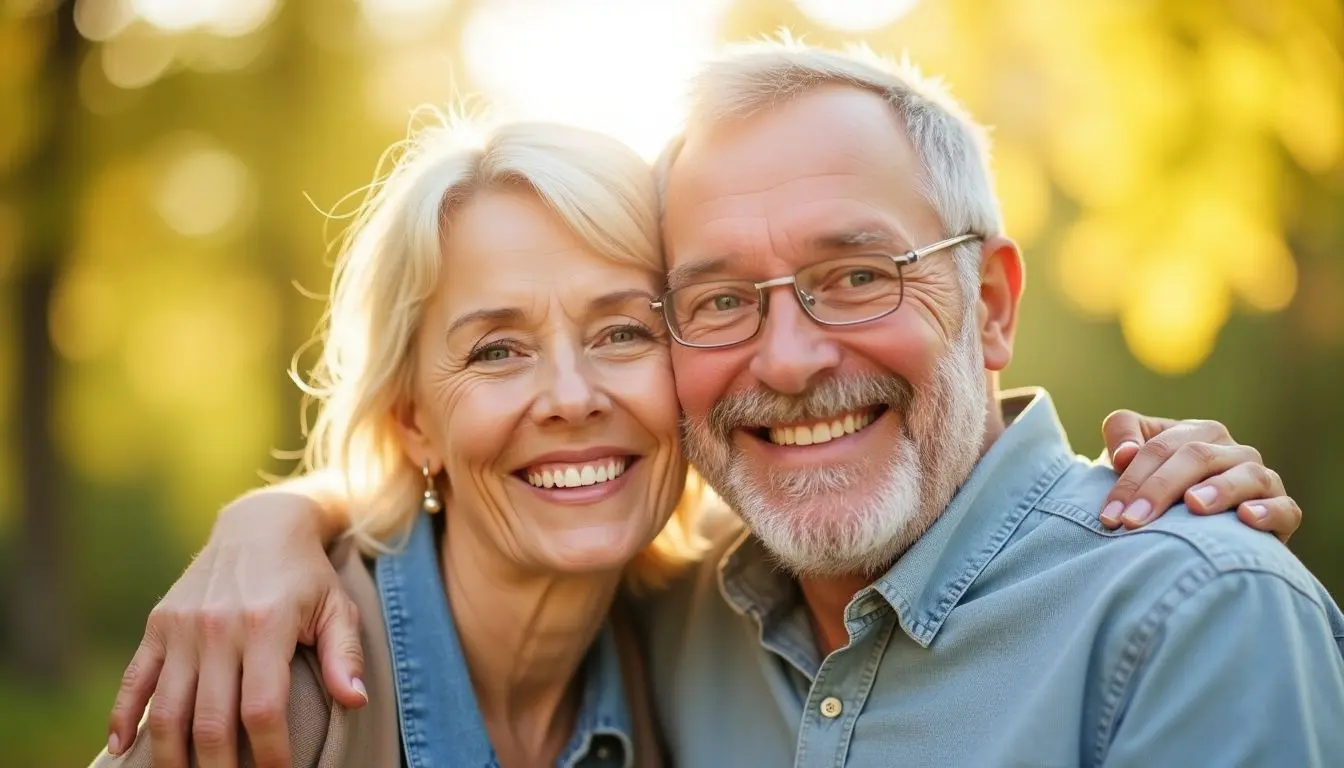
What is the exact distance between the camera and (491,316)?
2906 mm

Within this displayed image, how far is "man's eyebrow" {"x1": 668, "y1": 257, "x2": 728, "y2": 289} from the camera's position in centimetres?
289

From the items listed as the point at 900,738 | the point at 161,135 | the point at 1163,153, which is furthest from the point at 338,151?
the point at 900,738

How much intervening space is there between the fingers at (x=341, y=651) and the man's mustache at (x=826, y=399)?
1.08 metres

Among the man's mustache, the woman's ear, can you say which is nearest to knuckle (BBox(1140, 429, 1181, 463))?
the man's mustache

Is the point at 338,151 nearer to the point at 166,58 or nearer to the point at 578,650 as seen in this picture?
the point at 166,58

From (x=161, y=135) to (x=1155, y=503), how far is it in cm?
926

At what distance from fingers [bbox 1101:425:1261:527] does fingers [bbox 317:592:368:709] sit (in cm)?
173

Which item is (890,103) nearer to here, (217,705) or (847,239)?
(847,239)

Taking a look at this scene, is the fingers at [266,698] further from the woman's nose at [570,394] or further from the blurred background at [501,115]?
the blurred background at [501,115]

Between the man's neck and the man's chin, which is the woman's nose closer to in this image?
the man's chin

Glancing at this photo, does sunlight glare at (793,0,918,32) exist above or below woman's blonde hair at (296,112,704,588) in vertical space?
above

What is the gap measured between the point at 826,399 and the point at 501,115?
1.26 meters

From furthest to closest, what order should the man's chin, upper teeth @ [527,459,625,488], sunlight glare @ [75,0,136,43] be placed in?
1. sunlight glare @ [75,0,136,43]
2. upper teeth @ [527,459,625,488]
3. the man's chin

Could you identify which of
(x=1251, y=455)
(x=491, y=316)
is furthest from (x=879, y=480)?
(x=491, y=316)
